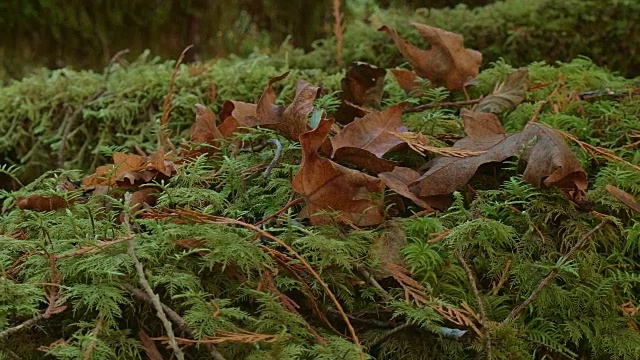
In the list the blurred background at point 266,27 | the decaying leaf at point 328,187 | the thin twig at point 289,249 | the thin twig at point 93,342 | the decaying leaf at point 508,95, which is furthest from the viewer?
the blurred background at point 266,27

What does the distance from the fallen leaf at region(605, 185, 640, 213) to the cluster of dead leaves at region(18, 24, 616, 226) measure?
49 mm

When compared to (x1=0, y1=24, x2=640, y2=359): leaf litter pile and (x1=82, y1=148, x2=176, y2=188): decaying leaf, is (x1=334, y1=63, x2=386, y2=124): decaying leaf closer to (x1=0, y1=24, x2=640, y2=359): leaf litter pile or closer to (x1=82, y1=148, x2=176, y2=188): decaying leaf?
(x1=0, y1=24, x2=640, y2=359): leaf litter pile

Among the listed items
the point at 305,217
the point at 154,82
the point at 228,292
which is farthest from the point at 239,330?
the point at 154,82

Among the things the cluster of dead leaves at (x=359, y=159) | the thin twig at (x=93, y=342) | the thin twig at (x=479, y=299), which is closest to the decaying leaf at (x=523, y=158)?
the cluster of dead leaves at (x=359, y=159)

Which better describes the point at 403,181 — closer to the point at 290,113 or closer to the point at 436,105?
the point at 290,113

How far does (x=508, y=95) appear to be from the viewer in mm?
1807

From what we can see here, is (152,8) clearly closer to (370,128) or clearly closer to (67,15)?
(67,15)

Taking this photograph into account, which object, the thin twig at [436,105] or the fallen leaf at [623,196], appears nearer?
the fallen leaf at [623,196]

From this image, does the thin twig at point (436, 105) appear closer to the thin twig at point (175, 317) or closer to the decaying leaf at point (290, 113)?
the decaying leaf at point (290, 113)

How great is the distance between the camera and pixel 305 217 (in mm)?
1192

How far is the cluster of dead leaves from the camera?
1198 mm

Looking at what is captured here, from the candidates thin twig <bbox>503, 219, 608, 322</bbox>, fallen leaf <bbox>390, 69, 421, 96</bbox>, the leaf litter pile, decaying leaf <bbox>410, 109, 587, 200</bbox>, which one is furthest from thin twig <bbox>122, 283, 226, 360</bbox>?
fallen leaf <bbox>390, 69, 421, 96</bbox>

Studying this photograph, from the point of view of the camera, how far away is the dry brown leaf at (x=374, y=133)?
138cm

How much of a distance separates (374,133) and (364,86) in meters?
0.41
